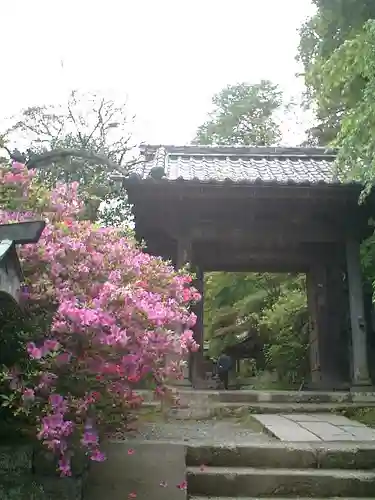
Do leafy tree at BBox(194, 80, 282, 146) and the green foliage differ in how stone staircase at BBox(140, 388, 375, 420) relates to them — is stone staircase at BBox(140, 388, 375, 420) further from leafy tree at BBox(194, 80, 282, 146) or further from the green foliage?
leafy tree at BBox(194, 80, 282, 146)

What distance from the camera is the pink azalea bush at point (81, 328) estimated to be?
8.64ft

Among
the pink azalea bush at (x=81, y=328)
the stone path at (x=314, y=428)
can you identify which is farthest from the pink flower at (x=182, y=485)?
the stone path at (x=314, y=428)

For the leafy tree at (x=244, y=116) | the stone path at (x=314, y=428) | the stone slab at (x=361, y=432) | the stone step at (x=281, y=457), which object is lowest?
the stone step at (x=281, y=457)

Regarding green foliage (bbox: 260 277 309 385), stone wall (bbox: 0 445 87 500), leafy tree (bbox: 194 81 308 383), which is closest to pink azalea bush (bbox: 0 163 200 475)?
stone wall (bbox: 0 445 87 500)

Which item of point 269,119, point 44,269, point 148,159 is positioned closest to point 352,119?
point 44,269

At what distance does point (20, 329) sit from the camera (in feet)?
9.07

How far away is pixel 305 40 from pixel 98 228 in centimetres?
542

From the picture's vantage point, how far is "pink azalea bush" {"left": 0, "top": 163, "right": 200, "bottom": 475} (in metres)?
2.63

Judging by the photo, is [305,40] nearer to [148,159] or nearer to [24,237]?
[148,159]

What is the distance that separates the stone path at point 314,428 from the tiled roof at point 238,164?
2.83 meters

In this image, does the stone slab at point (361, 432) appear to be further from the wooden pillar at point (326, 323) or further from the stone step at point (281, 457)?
the wooden pillar at point (326, 323)

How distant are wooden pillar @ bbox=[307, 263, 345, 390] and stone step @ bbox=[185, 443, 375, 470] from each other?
4.41 metres

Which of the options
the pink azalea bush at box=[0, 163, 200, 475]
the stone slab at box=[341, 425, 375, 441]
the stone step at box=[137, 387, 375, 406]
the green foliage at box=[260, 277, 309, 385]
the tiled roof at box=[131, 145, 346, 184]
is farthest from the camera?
the green foliage at box=[260, 277, 309, 385]

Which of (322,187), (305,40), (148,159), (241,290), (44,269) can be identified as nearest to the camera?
(44,269)
